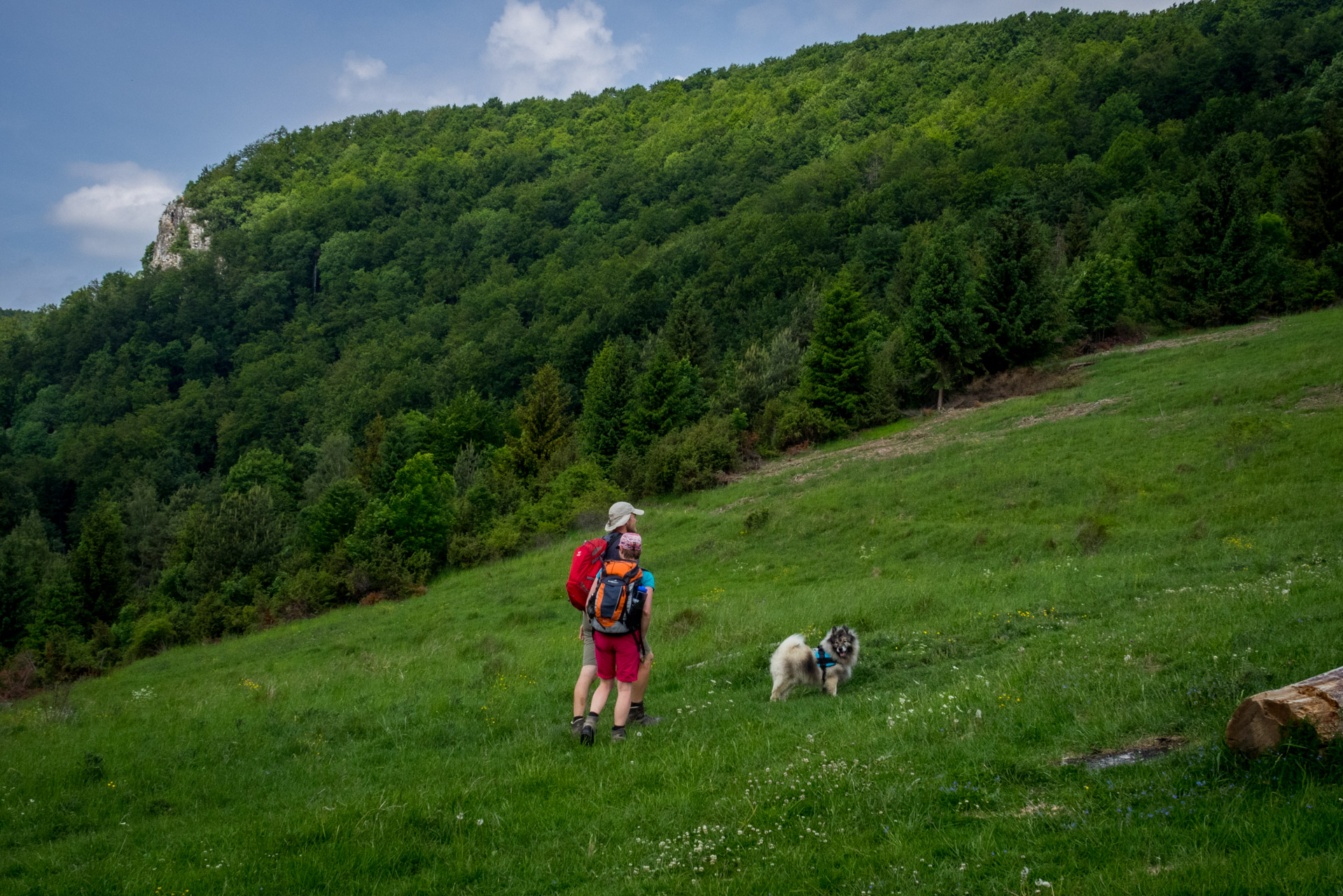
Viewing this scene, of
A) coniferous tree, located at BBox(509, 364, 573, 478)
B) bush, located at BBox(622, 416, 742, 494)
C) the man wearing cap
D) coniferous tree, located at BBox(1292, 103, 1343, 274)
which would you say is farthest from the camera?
coniferous tree, located at BBox(509, 364, 573, 478)

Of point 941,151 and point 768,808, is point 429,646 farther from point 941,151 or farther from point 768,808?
point 941,151

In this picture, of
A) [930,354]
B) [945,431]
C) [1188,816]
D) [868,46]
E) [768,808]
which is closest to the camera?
[1188,816]

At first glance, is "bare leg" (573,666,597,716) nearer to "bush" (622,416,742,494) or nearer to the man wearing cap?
the man wearing cap

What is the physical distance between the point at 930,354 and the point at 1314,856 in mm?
47462

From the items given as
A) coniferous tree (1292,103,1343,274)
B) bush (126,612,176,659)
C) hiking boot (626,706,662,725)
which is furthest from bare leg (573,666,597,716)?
coniferous tree (1292,103,1343,274)

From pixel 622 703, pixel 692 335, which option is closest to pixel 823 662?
pixel 622 703

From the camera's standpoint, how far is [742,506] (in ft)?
115

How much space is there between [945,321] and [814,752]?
4542 centimetres

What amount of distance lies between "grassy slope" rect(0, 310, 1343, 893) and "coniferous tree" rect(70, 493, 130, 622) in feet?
139

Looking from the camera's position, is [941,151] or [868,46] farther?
[868,46]

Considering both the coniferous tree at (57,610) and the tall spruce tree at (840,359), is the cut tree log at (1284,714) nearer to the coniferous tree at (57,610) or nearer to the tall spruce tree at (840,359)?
the tall spruce tree at (840,359)

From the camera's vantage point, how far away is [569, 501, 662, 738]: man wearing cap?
322 inches

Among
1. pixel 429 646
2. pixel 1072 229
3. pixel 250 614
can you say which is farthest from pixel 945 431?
pixel 1072 229

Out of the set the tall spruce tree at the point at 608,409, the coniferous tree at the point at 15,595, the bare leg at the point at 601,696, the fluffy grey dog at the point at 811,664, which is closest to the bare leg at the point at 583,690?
the bare leg at the point at 601,696
